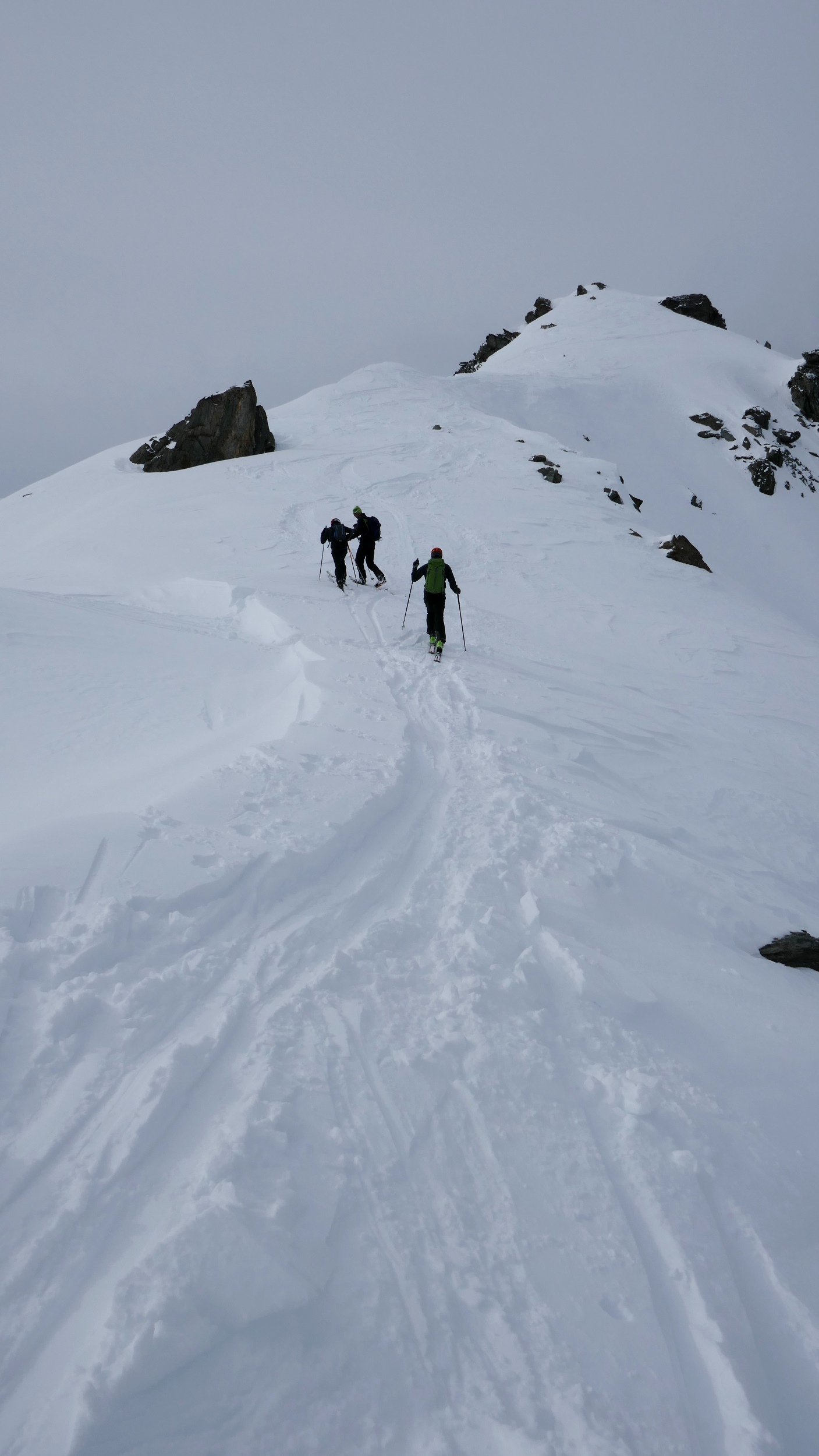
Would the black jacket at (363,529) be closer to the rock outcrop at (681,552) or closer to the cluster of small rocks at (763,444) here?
the rock outcrop at (681,552)

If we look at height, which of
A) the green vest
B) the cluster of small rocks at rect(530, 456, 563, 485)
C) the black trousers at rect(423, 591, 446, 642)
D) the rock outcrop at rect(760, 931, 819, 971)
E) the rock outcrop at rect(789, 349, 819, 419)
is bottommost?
the rock outcrop at rect(760, 931, 819, 971)

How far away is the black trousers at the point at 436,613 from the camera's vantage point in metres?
10.8

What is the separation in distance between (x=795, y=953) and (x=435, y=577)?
750 cm

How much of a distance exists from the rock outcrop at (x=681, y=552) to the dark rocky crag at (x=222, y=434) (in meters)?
17.2

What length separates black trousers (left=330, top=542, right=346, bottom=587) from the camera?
558 inches

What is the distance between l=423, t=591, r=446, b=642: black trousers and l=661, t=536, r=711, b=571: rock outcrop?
432 inches

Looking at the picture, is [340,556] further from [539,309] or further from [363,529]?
[539,309]

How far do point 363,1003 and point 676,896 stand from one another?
9.86 ft

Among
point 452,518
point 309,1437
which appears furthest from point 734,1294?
point 452,518

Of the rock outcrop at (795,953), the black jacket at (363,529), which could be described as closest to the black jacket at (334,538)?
the black jacket at (363,529)

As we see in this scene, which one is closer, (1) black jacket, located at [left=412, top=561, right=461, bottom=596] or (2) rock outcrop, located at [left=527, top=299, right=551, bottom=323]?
(1) black jacket, located at [left=412, top=561, right=461, bottom=596]

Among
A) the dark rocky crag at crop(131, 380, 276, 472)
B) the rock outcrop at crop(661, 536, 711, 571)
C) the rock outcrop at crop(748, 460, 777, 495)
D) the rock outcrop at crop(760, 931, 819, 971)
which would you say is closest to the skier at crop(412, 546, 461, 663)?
the rock outcrop at crop(760, 931, 819, 971)

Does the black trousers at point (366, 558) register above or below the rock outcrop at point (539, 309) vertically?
below

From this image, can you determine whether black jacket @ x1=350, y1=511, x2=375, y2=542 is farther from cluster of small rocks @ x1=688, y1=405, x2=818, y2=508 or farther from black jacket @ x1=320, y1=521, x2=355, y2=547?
cluster of small rocks @ x1=688, y1=405, x2=818, y2=508
